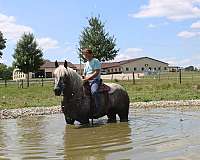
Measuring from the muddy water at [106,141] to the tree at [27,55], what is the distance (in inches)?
1711

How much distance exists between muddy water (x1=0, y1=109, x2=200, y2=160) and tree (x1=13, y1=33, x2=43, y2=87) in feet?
143

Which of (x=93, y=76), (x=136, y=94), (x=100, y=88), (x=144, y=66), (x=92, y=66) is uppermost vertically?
(x=144, y=66)

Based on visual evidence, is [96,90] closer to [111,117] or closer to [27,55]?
[111,117]

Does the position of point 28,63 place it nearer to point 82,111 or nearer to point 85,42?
point 85,42

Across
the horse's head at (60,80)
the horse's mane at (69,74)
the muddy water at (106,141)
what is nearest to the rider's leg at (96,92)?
the horse's mane at (69,74)

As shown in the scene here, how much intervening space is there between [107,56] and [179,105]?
3123 cm

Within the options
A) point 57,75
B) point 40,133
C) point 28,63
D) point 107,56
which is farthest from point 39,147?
point 28,63

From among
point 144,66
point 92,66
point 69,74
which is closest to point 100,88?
point 92,66

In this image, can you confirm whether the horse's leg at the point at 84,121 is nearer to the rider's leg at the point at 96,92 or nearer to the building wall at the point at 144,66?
the rider's leg at the point at 96,92

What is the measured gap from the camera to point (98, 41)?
4819 centimetres

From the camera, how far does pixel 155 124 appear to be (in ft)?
36.2

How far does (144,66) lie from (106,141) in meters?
116

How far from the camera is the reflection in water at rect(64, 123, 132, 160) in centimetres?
716

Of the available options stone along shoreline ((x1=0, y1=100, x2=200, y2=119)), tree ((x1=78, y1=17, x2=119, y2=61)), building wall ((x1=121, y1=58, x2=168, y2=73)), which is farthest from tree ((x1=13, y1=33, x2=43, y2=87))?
building wall ((x1=121, y1=58, x2=168, y2=73))
